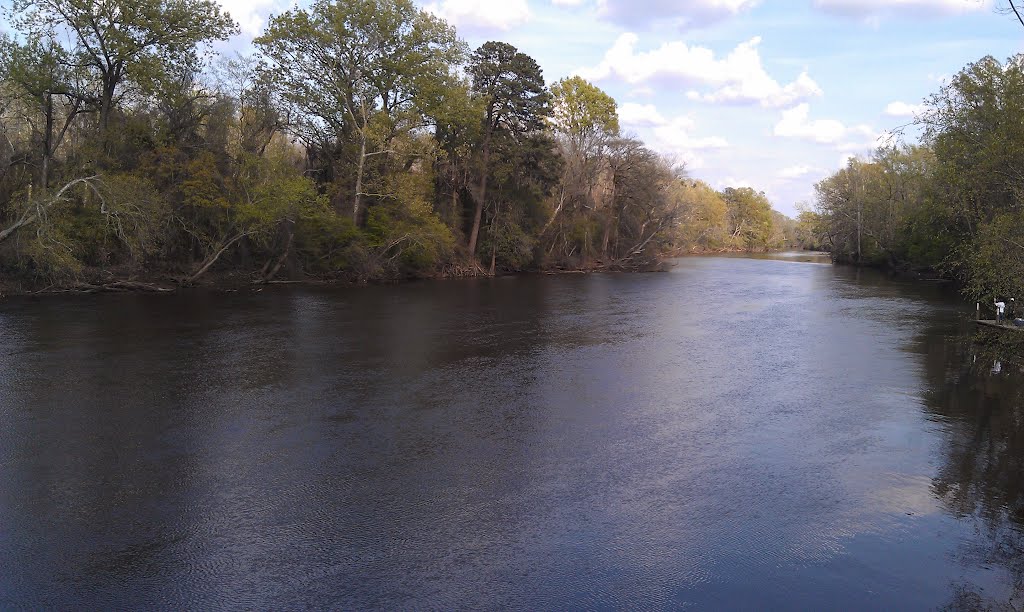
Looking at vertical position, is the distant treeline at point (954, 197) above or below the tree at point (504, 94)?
below

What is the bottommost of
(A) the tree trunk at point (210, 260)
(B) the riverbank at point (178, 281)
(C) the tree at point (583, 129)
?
(B) the riverbank at point (178, 281)

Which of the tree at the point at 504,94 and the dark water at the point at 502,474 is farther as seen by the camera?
the tree at the point at 504,94

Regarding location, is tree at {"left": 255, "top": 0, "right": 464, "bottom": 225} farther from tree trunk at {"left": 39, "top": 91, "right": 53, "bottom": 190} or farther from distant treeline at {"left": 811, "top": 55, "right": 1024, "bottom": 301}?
distant treeline at {"left": 811, "top": 55, "right": 1024, "bottom": 301}

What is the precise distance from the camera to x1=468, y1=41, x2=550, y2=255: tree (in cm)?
4178

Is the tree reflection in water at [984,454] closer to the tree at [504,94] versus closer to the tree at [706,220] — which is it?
the tree at [504,94]

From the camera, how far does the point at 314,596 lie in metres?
5.34

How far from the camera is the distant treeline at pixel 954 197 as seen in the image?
15.8m

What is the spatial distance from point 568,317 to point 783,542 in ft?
56.8

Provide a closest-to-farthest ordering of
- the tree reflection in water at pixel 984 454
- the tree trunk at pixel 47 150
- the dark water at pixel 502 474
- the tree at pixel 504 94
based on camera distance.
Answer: the dark water at pixel 502 474 < the tree reflection in water at pixel 984 454 < the tree trunk at pixel 47 150 < the tree at pixel 504 94

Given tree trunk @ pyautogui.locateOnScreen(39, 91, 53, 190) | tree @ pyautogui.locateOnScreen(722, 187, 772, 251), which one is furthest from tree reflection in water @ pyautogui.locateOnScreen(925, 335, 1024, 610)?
tree @ pyautogui.locateOnScreen(722, 187, 772, 251)

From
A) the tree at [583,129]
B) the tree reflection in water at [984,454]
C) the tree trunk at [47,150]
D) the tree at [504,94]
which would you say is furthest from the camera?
the tree at [583,129]

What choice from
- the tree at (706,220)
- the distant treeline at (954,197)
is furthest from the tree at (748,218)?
the distant treeline at (954,197)

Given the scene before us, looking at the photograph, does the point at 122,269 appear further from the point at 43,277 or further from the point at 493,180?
the point at 493,180

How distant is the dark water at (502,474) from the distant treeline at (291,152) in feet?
43.5
